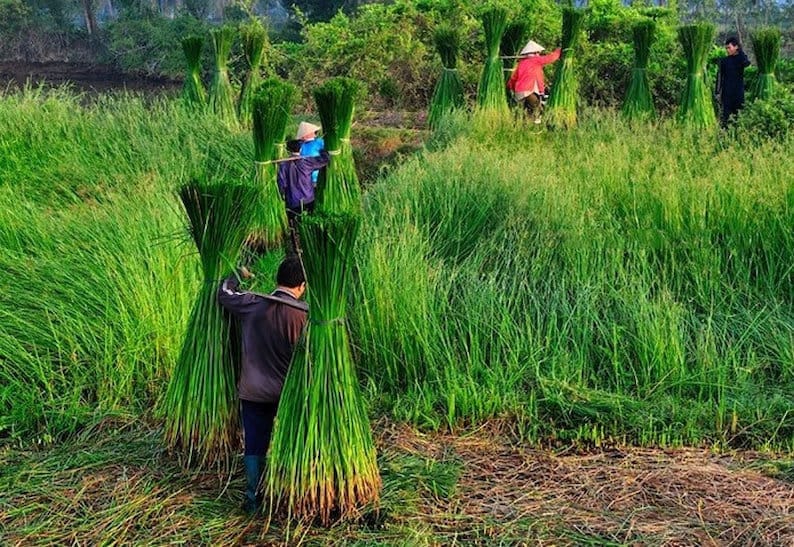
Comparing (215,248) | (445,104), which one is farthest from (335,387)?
(445,104)

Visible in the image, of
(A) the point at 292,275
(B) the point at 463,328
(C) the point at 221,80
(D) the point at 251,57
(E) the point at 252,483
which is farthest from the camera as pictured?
(C) the point at 221,80

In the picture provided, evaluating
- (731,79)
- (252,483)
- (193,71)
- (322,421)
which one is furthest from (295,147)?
(731,79)

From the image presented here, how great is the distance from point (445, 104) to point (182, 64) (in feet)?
47.7

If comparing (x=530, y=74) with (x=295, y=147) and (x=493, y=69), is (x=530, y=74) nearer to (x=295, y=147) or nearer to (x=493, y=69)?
(x=493, y=69)

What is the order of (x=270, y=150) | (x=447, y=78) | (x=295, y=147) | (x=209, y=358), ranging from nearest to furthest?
(x=209, y=358) → (x=270, y=150) → (x=295, y=147) → (x=447, y=78)

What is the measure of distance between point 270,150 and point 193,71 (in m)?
3.67

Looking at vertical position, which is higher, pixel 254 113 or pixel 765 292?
pixel 254 113

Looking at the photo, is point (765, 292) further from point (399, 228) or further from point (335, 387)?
point (335, 387)

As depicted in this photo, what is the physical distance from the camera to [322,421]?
290 centimetres

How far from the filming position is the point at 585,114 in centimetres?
834

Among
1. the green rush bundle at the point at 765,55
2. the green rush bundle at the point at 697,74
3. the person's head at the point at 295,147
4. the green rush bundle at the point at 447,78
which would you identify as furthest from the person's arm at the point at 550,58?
the person's head at the point at 295,147

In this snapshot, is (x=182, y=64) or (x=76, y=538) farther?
(x=182, y=64)

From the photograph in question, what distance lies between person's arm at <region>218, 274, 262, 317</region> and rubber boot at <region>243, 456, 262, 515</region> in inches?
21.0

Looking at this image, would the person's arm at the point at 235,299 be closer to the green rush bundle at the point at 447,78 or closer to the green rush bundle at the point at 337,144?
the green rush bundle at the point at 337,144
